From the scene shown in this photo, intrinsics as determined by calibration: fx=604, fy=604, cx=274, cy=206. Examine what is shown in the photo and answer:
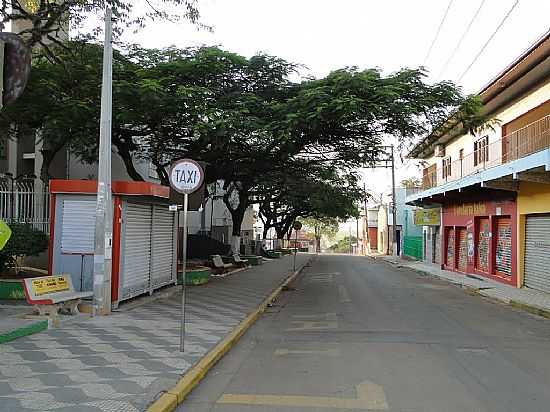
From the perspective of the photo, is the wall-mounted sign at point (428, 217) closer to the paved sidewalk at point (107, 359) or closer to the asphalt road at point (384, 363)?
the asphalt road at point (384, 363)

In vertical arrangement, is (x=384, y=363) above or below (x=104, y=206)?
below

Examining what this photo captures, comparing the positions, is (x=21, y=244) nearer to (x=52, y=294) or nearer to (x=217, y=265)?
(x=52, y=294)

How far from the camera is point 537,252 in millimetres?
20406

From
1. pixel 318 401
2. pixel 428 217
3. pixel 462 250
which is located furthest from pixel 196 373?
pixel 428 217

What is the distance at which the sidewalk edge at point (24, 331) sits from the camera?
8906mm

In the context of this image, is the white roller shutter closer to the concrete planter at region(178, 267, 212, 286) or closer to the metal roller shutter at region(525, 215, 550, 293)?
the concrete planter at region(178, 267, 212, 286)

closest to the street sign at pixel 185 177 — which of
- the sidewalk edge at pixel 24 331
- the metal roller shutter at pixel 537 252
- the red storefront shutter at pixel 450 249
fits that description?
the sidewalk edge at pixel 24 331

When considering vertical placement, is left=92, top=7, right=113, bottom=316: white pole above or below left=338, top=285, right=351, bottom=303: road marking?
above

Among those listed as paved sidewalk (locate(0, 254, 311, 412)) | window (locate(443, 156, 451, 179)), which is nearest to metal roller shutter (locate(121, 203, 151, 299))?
paved sidewalk (locate(0, 254, 311, 412))

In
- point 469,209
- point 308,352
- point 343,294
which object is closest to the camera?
point 308,352

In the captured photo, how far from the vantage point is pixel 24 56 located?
12.3ft

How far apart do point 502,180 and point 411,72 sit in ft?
26.4

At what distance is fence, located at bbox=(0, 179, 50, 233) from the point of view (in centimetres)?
1566

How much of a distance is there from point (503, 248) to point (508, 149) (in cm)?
424
